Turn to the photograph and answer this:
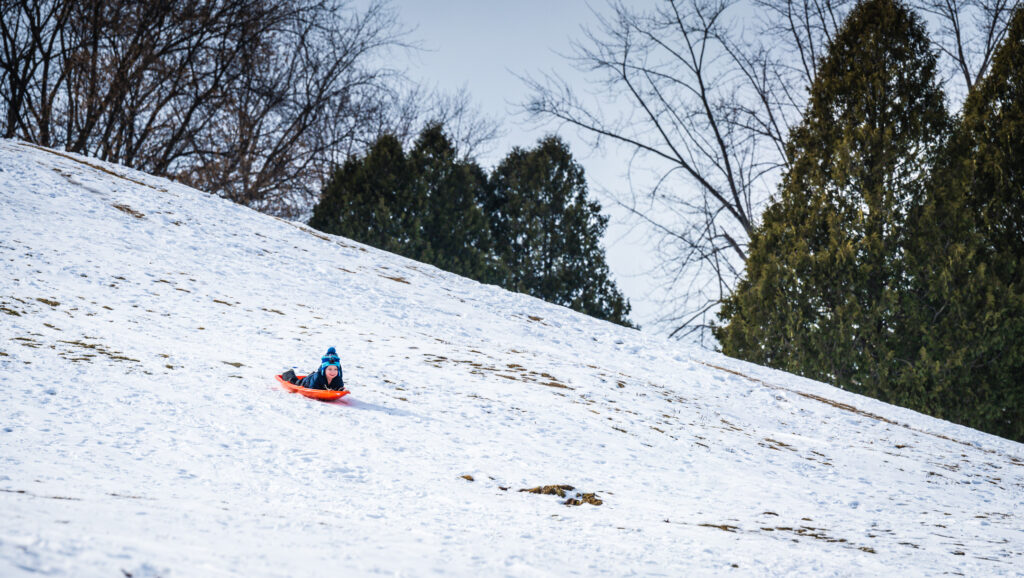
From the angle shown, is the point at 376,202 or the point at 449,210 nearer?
the point at 376,202

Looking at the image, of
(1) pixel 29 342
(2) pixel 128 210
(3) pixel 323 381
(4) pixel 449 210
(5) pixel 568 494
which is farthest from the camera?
(4) pixel 449 210

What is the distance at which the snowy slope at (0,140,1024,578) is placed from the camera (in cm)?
266

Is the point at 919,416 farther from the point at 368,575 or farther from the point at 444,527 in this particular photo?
the point at 368,575

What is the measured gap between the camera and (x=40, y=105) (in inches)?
584

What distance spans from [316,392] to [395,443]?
80 centimetres

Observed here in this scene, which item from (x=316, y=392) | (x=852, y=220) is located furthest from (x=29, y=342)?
(x=852, y=220)

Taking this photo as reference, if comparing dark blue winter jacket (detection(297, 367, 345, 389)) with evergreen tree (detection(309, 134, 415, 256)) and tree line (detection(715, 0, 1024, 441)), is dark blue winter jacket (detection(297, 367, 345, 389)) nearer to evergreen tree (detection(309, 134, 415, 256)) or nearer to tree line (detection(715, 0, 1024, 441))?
tree line (detection(715, 0, 1024, 441))

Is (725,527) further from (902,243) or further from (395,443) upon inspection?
(902,243)

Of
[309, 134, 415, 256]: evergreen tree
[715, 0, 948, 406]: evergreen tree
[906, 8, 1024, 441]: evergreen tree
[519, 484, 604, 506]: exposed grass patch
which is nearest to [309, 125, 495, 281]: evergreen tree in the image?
[309, 134, 415, 256]: evergreen tree

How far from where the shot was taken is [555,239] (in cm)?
1823

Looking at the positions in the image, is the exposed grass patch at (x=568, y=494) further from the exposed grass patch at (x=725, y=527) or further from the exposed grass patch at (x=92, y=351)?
the exposed grass patch at (x=92, y=351)

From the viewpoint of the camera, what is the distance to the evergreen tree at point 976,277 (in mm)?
9211

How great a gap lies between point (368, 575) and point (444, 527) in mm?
801

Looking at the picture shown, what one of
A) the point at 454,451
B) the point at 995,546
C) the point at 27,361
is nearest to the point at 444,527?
the point at 454,451
